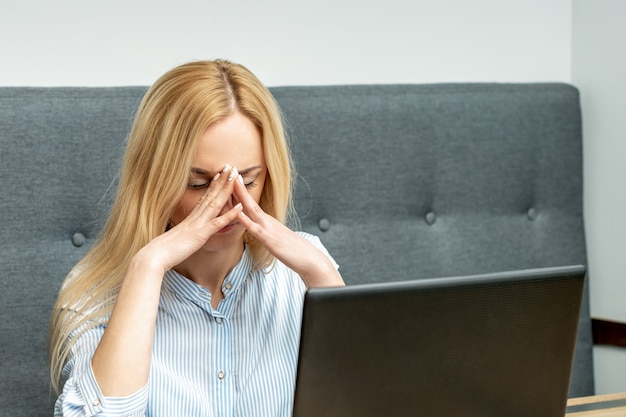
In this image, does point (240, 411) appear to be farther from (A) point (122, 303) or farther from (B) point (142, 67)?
(B) point (142, 67)

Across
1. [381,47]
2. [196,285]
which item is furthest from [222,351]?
[381,47]

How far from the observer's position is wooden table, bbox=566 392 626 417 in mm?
1444

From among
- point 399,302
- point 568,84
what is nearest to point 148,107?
point 399,302

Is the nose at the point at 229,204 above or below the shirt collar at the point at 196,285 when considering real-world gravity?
above

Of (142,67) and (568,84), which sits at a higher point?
(142,67)

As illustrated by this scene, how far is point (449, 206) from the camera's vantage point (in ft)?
6.75

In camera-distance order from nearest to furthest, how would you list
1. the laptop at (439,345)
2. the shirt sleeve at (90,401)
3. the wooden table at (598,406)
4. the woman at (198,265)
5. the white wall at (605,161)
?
1. the laptop at (439,345)
2. the shirt sleeve at (90,401)
3. the woman at (198,265)
4. the wooden table at (598,406)
5. the white wall at (605,161)

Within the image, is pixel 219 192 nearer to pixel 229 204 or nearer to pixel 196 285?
pixel 229 204

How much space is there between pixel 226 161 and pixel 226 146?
0.02 meters

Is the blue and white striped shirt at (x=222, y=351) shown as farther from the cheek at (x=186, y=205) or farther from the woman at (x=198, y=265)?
the cheek at (x=186, y=205)

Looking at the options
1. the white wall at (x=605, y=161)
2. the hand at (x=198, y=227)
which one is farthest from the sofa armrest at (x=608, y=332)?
the hand at (x=198, y=227)

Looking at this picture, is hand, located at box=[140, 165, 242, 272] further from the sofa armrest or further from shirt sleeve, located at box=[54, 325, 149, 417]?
the sofa armrest

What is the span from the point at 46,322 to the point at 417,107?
0.95 meters

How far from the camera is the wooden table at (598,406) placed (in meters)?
1.44
